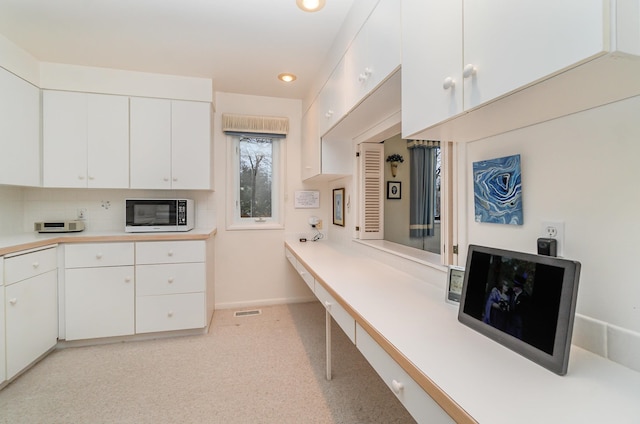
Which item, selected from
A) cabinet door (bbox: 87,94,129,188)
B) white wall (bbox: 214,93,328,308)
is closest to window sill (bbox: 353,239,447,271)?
white wall (bbox: 214,93,328,308)

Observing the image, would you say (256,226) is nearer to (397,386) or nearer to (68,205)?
(68,205)

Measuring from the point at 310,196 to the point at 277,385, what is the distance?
205 cm

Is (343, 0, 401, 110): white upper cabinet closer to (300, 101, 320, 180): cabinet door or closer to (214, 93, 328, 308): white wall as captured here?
(300, 101, 320, 180): cabinet door

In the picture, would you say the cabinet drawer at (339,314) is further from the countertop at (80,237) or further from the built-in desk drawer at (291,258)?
the countertop at (80,237)

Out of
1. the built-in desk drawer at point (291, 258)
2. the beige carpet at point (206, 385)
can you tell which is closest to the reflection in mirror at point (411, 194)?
the built-in desk drawer at point (291, 258)

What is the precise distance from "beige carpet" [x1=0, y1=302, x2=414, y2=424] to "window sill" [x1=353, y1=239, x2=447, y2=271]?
0.86 m

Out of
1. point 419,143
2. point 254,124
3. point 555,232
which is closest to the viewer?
point 555,232

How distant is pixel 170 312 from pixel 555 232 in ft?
9.10

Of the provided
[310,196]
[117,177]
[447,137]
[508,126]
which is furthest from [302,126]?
[508,126]

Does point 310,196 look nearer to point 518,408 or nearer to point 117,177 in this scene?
point 117,177

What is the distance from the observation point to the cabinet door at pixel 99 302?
7.75 ft

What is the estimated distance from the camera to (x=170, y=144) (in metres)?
2.72

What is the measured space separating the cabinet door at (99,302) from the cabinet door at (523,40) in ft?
9.22

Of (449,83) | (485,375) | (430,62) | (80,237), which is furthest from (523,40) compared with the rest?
(80,237)
